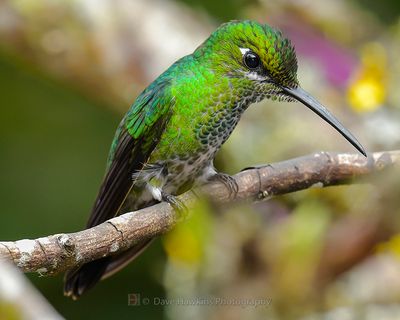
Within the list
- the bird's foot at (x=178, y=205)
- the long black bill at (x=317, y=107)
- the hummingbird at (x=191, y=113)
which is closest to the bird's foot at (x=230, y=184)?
the hummingbird at (x=191, y=113)

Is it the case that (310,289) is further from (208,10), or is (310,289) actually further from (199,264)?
(208,10)

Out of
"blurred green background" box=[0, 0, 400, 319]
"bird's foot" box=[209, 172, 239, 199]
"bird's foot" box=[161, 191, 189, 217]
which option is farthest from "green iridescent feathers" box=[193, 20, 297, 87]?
"blurred green background" box=[0, 0, 400, 319]

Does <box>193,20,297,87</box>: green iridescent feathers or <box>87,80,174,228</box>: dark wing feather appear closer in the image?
<box>193,20,297,87</box>: green iridescent feathers

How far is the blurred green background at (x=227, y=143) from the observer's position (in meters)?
3.54

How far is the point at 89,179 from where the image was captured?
4797 mm

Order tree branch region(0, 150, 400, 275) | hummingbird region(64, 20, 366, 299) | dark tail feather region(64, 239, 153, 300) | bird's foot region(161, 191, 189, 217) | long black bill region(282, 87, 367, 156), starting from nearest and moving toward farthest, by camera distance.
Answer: tree branch region(0, 150, 400, 275) → bird's foot region(161, 191, 189, 217) → long black bill region(282, 87, 367, 156) → hummingbird region(64, 20, 366, 299) → dark tail feather region(64, 239, 153, 300)

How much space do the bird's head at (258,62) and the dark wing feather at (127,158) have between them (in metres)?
0.23

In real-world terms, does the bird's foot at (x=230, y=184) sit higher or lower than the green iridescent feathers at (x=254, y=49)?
lower

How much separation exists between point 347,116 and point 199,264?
1695 millimetres

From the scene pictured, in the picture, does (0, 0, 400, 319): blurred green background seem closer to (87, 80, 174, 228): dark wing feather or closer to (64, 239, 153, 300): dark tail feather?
(64, 239, 153, 300): dark tail feather

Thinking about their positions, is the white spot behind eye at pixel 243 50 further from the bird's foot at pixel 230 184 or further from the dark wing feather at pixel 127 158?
the bird's foot at pixel 230 184

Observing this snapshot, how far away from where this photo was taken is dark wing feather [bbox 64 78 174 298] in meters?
3.07

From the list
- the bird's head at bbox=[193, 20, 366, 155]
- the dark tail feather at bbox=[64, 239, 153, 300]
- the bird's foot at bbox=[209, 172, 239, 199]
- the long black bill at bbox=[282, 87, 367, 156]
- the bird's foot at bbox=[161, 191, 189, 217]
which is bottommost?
the dark tail feather at bbox=[64, 239, 153, 300]

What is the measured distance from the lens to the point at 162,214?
8.21ft
